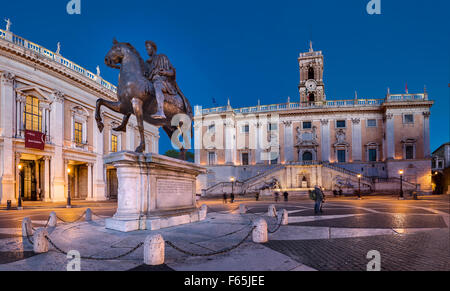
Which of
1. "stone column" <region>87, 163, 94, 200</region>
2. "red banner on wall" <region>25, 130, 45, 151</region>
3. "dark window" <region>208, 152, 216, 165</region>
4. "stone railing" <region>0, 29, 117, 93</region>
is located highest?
"stone railing" <region>0, 29, 117, 93</region>

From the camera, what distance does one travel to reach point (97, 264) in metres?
5.06

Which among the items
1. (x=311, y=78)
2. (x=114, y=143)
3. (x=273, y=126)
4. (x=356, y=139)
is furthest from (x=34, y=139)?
(x=311, y=78)

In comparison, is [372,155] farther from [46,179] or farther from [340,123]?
[46,179]

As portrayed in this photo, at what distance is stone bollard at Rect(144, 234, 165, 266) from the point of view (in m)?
5.15

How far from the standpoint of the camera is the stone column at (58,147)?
26703 millimetres

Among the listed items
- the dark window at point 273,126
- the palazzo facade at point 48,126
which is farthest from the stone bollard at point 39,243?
the dark window at point 273,126

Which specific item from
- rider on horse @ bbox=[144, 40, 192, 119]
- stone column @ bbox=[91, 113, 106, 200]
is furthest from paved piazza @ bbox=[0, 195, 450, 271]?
stone column @ bbox=[91, 113, 106, 200]

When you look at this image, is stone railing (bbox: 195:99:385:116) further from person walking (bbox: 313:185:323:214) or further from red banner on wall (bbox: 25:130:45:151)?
person walking (bbox: 313:185:323:214)

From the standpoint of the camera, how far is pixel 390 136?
44.9 m

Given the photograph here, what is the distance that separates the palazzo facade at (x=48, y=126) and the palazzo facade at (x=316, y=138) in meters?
19.5

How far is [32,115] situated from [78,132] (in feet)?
19.6

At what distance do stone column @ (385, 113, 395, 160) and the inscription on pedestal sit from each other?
44730 mm

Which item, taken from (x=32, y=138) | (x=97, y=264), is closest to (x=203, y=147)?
(x=32, y=138)

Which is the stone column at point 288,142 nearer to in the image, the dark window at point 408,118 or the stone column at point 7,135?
the dark window at point 408,118
